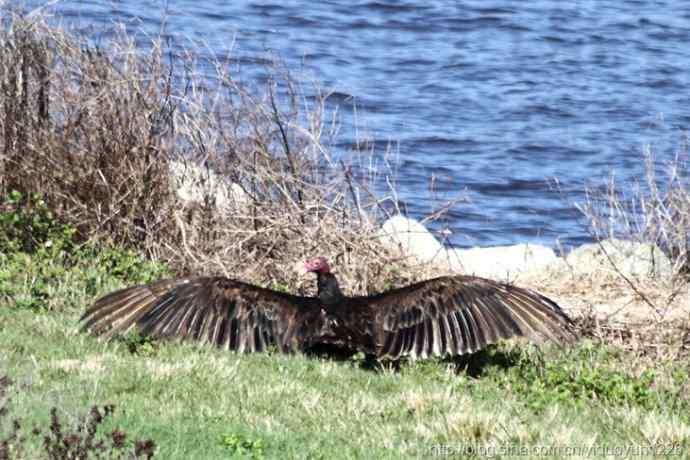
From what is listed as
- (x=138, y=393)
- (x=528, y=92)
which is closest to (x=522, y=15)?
(x=528, y=92)

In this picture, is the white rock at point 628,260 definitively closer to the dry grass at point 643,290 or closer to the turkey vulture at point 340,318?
the dry grass at point 643,290

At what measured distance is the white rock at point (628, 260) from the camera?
10578 millimetres

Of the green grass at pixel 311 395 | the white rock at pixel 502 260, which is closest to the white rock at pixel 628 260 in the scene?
the white rock at pixel 502 260

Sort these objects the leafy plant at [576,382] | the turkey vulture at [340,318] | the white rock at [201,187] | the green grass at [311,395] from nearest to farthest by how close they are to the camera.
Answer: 1. the green grass at [311,395]
2. the leafy plant at [576,382]
3. the turkey vulture at [340,318]
4. the white rock at [201,187]

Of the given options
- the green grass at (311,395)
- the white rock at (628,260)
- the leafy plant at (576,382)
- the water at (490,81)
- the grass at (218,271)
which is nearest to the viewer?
the green grass at (311,395)

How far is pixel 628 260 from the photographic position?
35.8 feet

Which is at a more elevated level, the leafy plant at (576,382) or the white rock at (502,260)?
the leafy plant at (576,382)

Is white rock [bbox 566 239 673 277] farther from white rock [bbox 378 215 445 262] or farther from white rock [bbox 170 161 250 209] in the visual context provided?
white rock [bbox 170 161 250 209]

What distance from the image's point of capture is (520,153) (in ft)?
58.6

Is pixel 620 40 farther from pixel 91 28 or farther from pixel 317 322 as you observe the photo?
pixel 317 322

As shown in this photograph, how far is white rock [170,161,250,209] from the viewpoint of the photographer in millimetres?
10367

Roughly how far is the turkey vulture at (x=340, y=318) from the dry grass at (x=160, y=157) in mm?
1618

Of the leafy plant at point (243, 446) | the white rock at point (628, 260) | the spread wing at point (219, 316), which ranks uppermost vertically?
the leafy plant at point (243, 446)

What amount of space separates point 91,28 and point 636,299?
4611 millimetres
